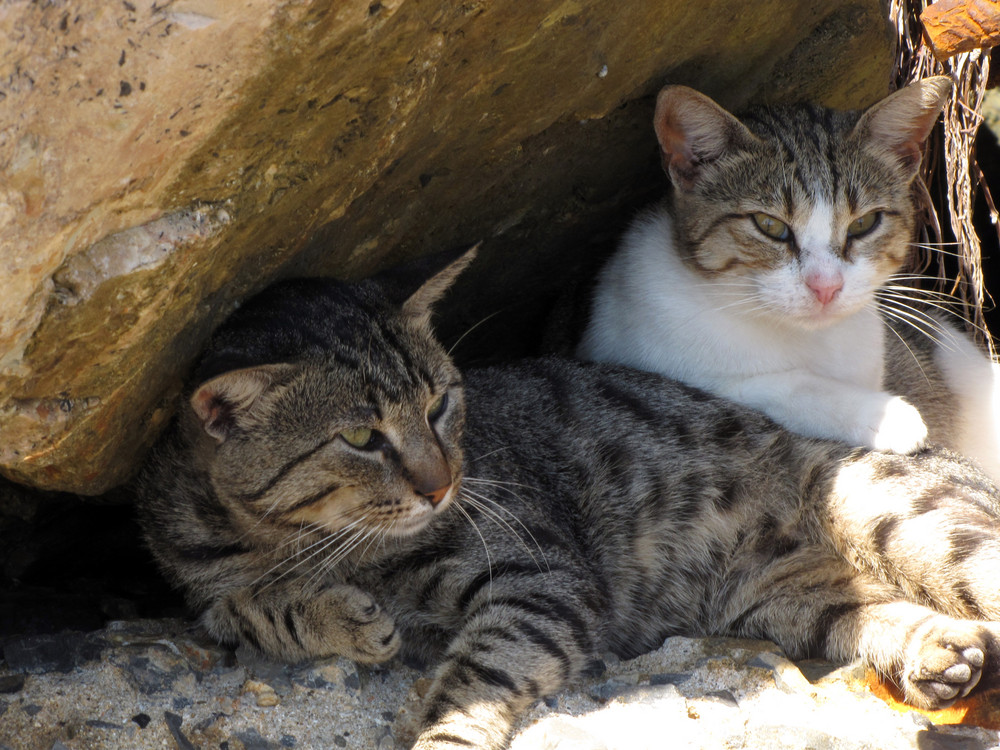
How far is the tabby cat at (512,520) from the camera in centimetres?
288

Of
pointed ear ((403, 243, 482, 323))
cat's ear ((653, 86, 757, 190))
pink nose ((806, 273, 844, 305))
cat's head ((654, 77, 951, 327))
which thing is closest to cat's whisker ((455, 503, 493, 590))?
pointed ear ((403, 243, 482, 323))

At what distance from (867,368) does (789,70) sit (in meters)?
1.39

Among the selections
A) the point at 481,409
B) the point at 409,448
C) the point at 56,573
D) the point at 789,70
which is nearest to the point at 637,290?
the point at 481,409

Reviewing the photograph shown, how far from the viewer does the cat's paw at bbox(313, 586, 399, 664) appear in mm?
2908

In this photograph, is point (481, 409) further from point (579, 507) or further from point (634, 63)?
point (634, 63)

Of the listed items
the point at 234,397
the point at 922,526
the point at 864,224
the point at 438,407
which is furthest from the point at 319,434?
the point at 864,224

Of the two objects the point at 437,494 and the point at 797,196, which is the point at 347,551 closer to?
the point at 437,494

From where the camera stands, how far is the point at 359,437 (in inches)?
115

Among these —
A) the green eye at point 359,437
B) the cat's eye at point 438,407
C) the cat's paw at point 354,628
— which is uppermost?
the green eye at point 359,437

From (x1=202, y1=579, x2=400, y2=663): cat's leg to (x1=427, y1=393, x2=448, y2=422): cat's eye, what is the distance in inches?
24.7

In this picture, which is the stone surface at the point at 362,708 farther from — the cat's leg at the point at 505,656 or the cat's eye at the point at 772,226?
the cat's eye at the point at 772,226

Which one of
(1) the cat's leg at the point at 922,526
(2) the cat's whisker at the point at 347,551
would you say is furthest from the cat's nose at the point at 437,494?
(1) the cat's leg at the point at 922,526

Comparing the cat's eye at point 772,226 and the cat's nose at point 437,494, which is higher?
the cat's eye at point 772,226

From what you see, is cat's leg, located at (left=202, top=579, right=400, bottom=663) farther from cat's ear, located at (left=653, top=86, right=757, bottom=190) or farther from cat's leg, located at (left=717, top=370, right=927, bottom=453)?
cat's ear, located at (left=653, top=86, right=757, bottom=190)
